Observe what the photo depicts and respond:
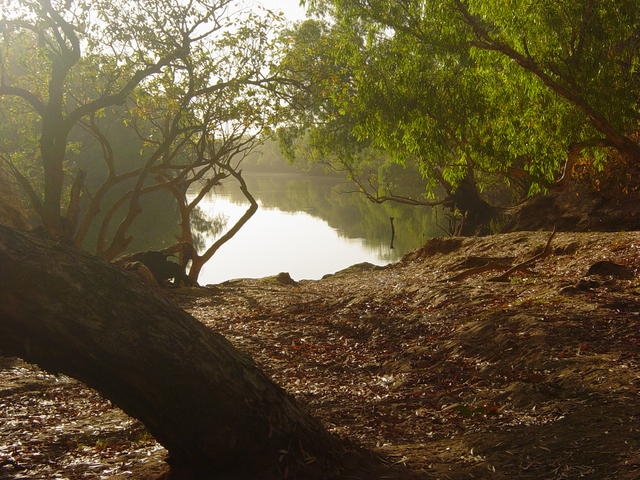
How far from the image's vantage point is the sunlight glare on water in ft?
97.7

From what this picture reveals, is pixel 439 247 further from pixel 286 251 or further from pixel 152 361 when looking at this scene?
pixel 286 251

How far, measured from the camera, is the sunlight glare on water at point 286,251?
29.8 metres

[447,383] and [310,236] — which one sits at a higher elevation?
[310,236]

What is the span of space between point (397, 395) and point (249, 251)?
3151 centimetres

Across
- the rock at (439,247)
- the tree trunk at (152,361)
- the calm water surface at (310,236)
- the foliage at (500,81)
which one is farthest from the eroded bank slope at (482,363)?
the calm water surface at (310,236)

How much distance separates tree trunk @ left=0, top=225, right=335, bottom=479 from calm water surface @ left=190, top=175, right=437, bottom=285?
24265 mm

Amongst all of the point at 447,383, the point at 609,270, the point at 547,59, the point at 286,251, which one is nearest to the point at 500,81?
the point at 547,59

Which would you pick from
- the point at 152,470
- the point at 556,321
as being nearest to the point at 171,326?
the point at 152,470

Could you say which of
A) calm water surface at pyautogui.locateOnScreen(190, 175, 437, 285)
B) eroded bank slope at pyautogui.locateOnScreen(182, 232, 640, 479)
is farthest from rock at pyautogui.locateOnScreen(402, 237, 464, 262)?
calm water surface at pyautogui.locateOnScreen(190, 175, 437, 285)

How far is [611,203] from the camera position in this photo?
16812 mm

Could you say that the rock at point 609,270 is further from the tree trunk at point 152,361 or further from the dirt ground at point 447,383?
the tree trunk at point 152,361

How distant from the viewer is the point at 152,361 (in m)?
3.17

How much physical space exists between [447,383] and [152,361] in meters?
3.52

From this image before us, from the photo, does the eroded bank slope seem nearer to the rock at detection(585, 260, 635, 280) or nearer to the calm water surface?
the rock at detection(585, 260, 635, 280)
